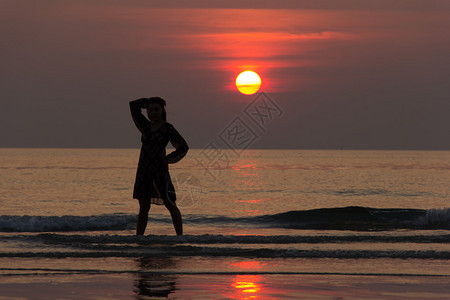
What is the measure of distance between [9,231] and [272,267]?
8467 millimetres

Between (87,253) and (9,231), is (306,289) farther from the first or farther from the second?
(9,231)

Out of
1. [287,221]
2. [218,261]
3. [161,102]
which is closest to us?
[218,261]

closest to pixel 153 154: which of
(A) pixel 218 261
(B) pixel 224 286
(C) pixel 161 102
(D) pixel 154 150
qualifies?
(D) pixel 154 150

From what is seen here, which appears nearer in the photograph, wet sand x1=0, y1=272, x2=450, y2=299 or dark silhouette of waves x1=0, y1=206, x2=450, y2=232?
wet sand x1=0, y1=272, x2=450, y2=299

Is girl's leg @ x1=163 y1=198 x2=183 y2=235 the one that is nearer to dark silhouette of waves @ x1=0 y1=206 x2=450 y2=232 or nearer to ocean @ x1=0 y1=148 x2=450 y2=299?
ocean @ x1=0 y1=148 x2=450 y2=299

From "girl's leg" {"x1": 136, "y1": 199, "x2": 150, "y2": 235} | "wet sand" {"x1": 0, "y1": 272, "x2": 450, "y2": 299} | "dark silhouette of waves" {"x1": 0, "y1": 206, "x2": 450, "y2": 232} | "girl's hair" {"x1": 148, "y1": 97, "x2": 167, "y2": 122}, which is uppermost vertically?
"girl's hair" {"x1": 148, "y1": 97, "x2": 167, "y2": 122}

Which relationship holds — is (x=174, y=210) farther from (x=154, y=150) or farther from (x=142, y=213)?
(x=154, y=150)

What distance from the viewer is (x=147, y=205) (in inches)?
392

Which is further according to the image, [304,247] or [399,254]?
[304,247]

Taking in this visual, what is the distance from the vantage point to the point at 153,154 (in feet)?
32.4

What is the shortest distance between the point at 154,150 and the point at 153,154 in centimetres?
6

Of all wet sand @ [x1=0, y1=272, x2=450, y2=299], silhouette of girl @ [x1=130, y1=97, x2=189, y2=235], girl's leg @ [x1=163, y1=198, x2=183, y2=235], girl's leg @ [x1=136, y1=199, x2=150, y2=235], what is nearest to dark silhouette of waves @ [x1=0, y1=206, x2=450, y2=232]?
girl's leg @ [x1=136, y1=199, x2=150, y2=235]

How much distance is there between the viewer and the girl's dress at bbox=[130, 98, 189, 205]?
9.84 meters

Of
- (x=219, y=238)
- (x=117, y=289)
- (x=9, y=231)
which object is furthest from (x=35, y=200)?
(x=117, y=289)
